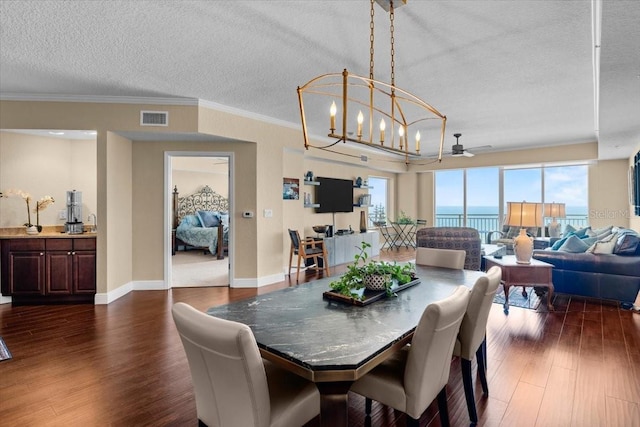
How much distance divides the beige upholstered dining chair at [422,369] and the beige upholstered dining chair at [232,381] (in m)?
0.35

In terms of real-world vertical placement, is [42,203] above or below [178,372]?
above

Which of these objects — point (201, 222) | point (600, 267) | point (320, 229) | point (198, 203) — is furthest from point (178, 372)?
point (198, 203)

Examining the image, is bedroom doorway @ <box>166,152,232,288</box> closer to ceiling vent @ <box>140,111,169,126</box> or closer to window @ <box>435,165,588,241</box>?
ceiling vent @ <box>140,111,169,126</box>

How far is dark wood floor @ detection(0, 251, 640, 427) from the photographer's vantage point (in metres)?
2.11

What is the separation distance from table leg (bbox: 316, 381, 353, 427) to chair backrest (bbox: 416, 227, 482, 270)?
12.6 ft

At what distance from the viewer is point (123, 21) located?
8.69 feet

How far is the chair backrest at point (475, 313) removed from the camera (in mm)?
2036

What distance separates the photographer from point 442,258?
3.22 meters

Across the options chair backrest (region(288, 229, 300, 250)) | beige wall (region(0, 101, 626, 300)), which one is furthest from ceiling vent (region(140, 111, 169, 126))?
chair backrest (region(288, 229, 300, 250))

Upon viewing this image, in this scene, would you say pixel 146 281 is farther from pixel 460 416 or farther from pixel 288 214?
pixel 460 416

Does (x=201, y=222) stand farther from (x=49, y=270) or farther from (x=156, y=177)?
(x=49, y=270)

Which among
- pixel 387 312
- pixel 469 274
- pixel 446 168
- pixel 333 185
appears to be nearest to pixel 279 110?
pixel 333 185

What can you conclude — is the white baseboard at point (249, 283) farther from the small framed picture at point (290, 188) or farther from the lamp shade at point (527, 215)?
the lamp shade at point (527, 215)

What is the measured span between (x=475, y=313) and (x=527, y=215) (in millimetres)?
2244
